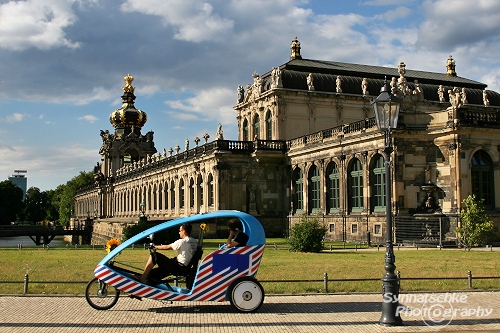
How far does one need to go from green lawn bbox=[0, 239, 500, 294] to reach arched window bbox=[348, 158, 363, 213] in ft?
51.2

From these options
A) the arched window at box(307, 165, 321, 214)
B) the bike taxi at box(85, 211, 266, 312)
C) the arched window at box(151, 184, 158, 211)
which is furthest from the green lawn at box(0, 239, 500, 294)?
the arched window at box(151, 184, 158, 211)

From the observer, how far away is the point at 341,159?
48.9 m

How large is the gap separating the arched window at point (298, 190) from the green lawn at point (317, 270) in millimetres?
23773

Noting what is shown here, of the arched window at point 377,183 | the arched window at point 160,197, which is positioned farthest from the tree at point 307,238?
the arched window at point 160,197

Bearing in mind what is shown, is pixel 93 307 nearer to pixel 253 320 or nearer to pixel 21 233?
pixel 253 320

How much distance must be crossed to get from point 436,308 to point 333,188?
3531cm

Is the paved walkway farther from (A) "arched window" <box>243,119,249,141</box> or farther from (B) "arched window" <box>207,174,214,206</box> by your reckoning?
(A) "arched window" <box>243,119,249,141</box>

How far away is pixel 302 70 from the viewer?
65125mm

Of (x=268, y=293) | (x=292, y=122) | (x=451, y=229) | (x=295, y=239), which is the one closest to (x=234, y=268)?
(x=268, y=293)

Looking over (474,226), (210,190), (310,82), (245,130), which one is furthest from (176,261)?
(245,130)

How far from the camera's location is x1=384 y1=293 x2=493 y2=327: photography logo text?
1447 centimetres

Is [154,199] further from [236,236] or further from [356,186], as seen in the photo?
[236,236]

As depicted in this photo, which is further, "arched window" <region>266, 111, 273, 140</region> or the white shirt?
"arched window" <region>266, 111, 273, 140</region>

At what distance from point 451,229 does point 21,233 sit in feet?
232
